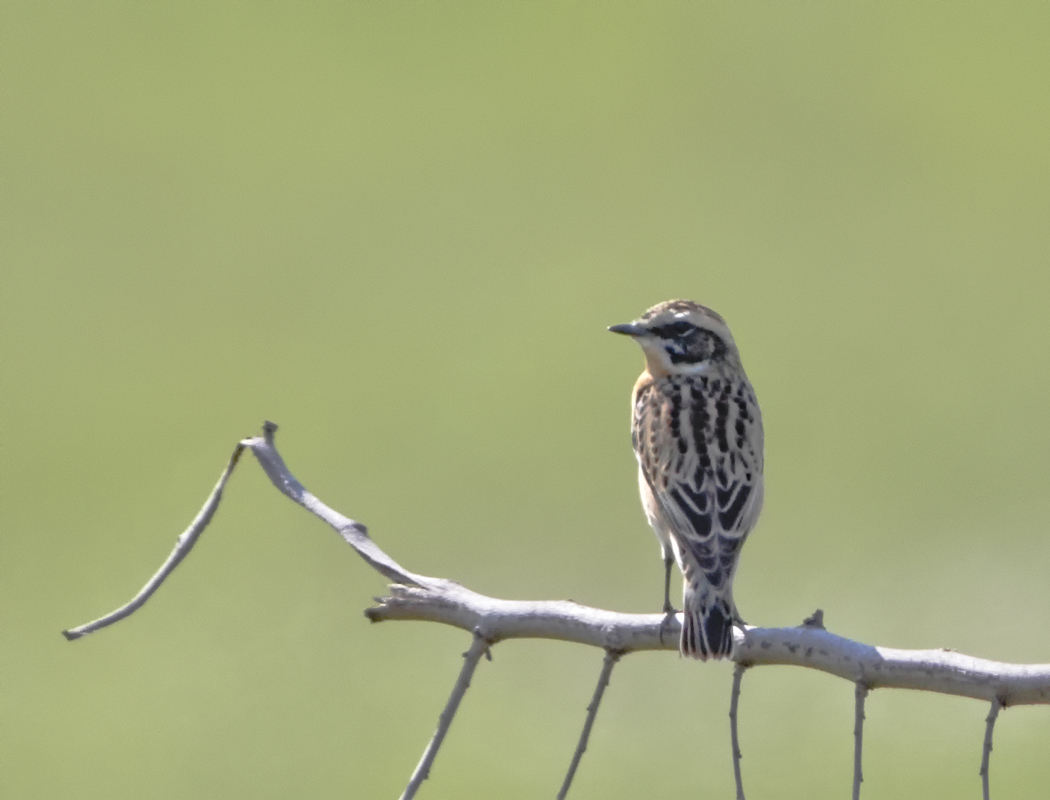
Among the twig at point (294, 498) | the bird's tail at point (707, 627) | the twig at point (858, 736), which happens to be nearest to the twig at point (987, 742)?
the twig at point (858, 736)

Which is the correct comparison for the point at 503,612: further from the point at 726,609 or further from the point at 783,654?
the point at 726,609

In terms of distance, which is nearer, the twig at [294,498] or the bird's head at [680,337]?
the twig at [294,498]

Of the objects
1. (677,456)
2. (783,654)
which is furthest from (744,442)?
(783,654)

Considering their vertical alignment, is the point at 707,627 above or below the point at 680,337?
below

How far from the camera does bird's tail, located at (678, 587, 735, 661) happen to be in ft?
11.6

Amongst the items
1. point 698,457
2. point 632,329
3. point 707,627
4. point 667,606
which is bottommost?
point 707,627

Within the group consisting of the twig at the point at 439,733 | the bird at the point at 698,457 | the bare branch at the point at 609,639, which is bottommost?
the twig at the point at 439,733

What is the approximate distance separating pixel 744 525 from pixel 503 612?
48.1 inches

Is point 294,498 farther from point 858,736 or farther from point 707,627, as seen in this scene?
point 858,736

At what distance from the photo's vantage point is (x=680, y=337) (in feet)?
15.1

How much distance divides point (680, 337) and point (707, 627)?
50.4 inches

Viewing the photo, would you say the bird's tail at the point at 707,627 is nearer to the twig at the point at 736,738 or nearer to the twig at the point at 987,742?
the twig at the point at 736,738

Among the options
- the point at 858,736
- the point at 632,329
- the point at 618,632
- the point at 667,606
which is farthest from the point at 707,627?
the point at 632,329

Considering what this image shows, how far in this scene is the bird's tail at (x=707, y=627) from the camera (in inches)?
140
